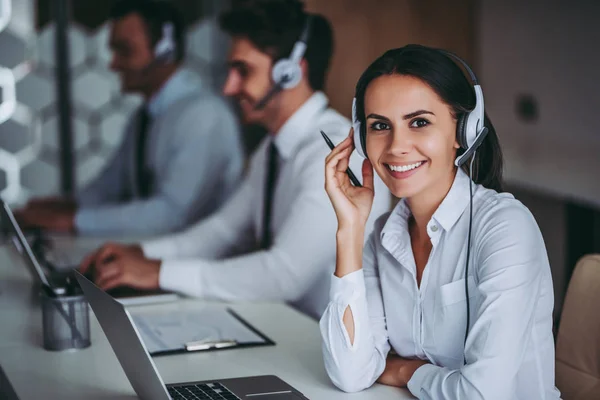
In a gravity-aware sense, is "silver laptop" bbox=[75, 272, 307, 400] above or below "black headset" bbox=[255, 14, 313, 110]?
below

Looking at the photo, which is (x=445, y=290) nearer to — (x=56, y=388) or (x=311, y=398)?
(x=311, y=398)

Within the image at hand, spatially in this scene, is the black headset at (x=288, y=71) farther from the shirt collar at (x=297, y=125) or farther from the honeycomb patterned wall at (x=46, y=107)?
the honeycomb patterned wall at (x=46, y=107)

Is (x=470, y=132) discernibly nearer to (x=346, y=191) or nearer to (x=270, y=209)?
Answer: (x=346, y=191)

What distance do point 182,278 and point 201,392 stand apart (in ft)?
2.64

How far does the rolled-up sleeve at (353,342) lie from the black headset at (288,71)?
1.00 meters

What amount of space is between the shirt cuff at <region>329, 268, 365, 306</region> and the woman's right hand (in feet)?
0.30

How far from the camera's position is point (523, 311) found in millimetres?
1327

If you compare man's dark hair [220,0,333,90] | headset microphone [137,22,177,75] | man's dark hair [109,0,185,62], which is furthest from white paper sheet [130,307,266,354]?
man's dark hair [109,0,185,62]

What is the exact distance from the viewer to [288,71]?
8.02ft

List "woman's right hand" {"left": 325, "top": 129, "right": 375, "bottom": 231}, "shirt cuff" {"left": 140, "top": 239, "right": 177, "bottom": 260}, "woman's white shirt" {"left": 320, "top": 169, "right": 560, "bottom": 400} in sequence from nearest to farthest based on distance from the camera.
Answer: "woman's white shirt" {"left": 320, "top": 169, "right": 560, "bottom": 400}, "woman's right hand" {"left": 325, "top": 129, "right": 375, "bottom": 231}, "shirt cuff" {"left": 140, "top": 239, "right": 177, "bottom": 260}

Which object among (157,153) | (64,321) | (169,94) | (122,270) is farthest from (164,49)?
(64,321)

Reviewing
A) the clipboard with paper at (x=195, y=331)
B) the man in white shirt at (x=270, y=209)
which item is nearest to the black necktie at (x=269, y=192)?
the man in white shirt at (x=270, y=209)

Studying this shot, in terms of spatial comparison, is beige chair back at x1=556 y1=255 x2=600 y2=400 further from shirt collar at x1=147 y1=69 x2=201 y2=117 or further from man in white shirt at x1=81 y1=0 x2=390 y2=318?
shirt collar at x1=147 y1=69 x2=201 y2=117

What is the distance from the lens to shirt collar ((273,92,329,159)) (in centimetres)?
248
